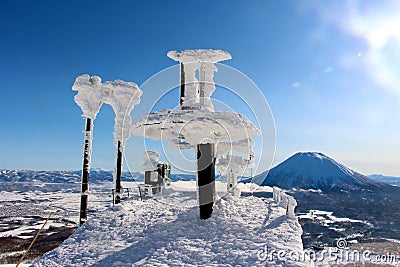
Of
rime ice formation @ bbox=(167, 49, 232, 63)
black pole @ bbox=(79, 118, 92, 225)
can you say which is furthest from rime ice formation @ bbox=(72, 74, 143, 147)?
rime ice formation @ bbox=(167, 49, 232, 63)

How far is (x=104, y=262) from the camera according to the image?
1125cm

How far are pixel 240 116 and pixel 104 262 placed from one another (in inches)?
347

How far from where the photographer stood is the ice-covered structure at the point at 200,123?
44.1 ft

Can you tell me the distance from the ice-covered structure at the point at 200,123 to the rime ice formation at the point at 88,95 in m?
5.58

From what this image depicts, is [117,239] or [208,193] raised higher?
[208,193]

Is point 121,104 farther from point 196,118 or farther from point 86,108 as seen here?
point 196,118

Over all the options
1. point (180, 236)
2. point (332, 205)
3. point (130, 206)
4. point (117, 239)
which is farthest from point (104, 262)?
point (332, 205)

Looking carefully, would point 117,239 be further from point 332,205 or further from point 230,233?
point 332,205

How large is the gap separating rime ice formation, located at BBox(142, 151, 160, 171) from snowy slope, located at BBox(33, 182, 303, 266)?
9.80 metres

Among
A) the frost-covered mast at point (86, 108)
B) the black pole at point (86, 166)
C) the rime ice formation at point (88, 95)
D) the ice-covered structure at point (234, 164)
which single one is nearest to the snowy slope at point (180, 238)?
the black pole at point (86, 166)

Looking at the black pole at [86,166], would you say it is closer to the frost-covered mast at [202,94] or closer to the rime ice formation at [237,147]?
the frost-covered mast at [202,94]

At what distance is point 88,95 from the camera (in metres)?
19.1

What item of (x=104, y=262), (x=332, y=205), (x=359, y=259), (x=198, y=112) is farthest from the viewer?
(x=332, y=205)

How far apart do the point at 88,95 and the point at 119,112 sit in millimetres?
2536
